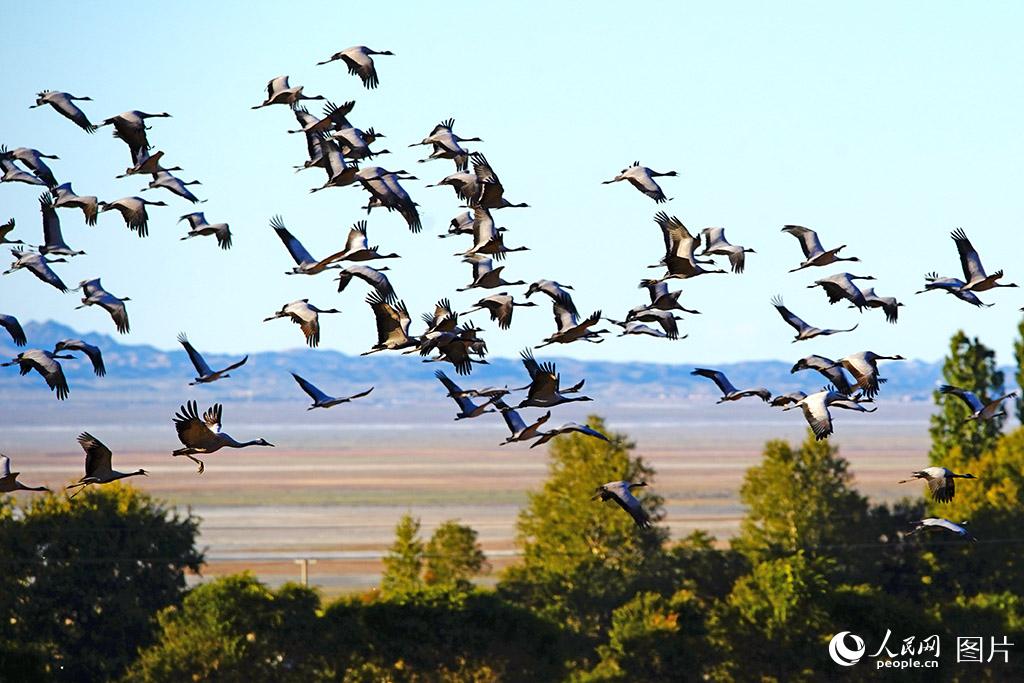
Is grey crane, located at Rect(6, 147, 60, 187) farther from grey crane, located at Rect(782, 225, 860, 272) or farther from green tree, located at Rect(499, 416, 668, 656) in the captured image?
green tree, located at Rect(499, 416, 668, 656)

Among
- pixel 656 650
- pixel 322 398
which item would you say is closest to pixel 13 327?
pixel 322 398

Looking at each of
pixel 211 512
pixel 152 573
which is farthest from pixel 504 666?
pixel 211 512

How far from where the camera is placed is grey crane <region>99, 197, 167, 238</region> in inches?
1320

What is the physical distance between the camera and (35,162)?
33.1 m

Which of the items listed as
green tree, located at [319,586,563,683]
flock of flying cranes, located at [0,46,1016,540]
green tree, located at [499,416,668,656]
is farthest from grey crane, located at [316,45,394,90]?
green tree, located at [499,416,668,656]

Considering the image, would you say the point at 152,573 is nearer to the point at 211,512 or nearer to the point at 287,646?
the point at 287,646

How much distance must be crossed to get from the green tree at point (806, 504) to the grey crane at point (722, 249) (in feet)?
169

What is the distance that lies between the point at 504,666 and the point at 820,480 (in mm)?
33101

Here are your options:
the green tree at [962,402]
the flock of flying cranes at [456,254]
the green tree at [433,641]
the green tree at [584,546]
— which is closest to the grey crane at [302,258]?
the flock of flying cranes at [456,254]

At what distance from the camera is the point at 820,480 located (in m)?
87.6

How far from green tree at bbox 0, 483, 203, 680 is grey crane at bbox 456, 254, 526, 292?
1516 inches

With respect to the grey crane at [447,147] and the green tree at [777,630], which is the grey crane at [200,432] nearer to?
the grey crane at [447,147]

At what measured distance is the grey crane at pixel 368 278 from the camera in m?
31.2
